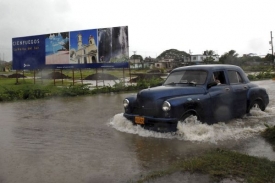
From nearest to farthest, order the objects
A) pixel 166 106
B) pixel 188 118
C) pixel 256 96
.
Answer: pixel 166 106 → pixel 188 118 → pixel 256 96

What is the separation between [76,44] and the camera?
2017cm

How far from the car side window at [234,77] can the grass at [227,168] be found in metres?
3.54

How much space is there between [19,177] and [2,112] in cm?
758

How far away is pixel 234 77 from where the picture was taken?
8719 millimetres

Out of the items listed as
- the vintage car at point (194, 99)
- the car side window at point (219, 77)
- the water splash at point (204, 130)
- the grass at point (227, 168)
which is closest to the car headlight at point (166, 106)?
the vintage car at point (194, 99)

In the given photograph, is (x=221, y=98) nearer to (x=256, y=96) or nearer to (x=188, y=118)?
(x=188, y=118)

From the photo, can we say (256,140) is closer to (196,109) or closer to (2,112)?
(196,109)

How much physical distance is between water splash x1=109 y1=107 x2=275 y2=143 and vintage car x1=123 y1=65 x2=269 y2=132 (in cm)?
14

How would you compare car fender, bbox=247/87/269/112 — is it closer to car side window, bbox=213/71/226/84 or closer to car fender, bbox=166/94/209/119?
car side window, bbox=213/71/226/84

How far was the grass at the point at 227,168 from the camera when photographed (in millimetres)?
4414

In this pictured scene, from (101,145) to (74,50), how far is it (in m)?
14.6

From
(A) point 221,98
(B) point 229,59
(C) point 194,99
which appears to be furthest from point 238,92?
(B) point 229,59

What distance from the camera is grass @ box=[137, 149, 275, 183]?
4414 mm

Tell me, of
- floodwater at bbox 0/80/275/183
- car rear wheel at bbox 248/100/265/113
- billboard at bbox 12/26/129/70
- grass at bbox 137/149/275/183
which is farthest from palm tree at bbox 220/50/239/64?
grass at bbox 137/149/275/183
